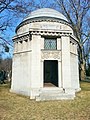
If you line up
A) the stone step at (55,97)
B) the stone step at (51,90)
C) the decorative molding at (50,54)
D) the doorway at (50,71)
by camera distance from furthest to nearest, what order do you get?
the doorway at (50,71), the decorative molding at (50,54), the stone step at (51,90), the stone step at (55,97)

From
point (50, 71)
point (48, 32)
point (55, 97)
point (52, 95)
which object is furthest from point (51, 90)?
point (48, 32)

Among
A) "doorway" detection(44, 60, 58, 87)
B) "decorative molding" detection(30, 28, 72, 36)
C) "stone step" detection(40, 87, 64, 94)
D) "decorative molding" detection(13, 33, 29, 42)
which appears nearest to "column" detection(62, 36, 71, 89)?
"decorative molding" detection(30, 28, 72, 36)

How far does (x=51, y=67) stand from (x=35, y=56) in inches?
140

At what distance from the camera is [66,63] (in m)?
13.9

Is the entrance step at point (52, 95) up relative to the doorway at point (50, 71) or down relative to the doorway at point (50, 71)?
down

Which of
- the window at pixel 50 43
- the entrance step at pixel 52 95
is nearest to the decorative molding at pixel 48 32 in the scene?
the window at pixel 50 43

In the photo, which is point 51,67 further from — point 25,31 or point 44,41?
point 25,31

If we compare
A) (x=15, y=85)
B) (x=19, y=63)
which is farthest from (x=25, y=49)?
(x=15, y=85)

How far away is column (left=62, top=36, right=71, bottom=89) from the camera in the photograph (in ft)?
44.7

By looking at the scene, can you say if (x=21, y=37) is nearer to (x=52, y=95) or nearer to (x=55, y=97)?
(x=52, y=95)

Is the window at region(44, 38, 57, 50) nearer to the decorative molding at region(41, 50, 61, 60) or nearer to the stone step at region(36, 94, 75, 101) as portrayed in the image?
the decorative molding at region(41, 50, 61, 60)

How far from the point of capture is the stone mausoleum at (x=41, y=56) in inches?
521

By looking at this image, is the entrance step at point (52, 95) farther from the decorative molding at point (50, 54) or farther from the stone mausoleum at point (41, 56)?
the decorative molding at point (50, 54)

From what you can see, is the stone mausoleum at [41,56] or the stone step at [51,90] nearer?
the stone step at [51,90]
